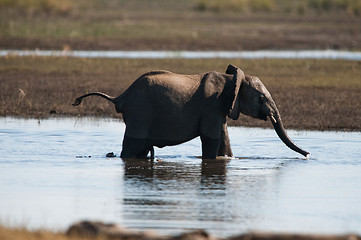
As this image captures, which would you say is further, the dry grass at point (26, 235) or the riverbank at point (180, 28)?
the riverbank at point (180, 28)

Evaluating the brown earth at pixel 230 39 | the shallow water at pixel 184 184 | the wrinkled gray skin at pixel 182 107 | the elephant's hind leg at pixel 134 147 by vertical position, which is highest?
the brown earth at pixel 230 39

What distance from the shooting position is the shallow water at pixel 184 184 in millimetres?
8539

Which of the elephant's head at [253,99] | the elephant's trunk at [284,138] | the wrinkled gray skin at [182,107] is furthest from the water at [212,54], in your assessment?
the wrinkled gray skin at [182,107]

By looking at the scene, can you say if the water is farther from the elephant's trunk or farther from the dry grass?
the dry grass

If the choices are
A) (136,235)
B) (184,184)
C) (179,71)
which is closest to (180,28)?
(179,71)

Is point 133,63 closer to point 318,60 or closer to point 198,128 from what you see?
point 318,60

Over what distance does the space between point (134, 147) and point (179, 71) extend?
1414 centimetres

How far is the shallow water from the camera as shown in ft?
28.0

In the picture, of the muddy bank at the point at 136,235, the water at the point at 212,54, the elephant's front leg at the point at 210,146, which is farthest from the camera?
the water at the point at 212,54

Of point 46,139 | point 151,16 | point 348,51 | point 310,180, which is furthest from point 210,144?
point 151,16

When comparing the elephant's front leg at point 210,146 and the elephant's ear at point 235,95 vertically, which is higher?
the elephant's ear at point 235,95

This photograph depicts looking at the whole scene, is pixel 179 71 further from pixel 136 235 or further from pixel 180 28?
pixel 136 235

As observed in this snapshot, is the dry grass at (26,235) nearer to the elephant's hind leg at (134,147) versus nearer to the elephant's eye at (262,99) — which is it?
the elephant's hind leg at (134,147)

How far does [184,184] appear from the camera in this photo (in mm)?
10734
